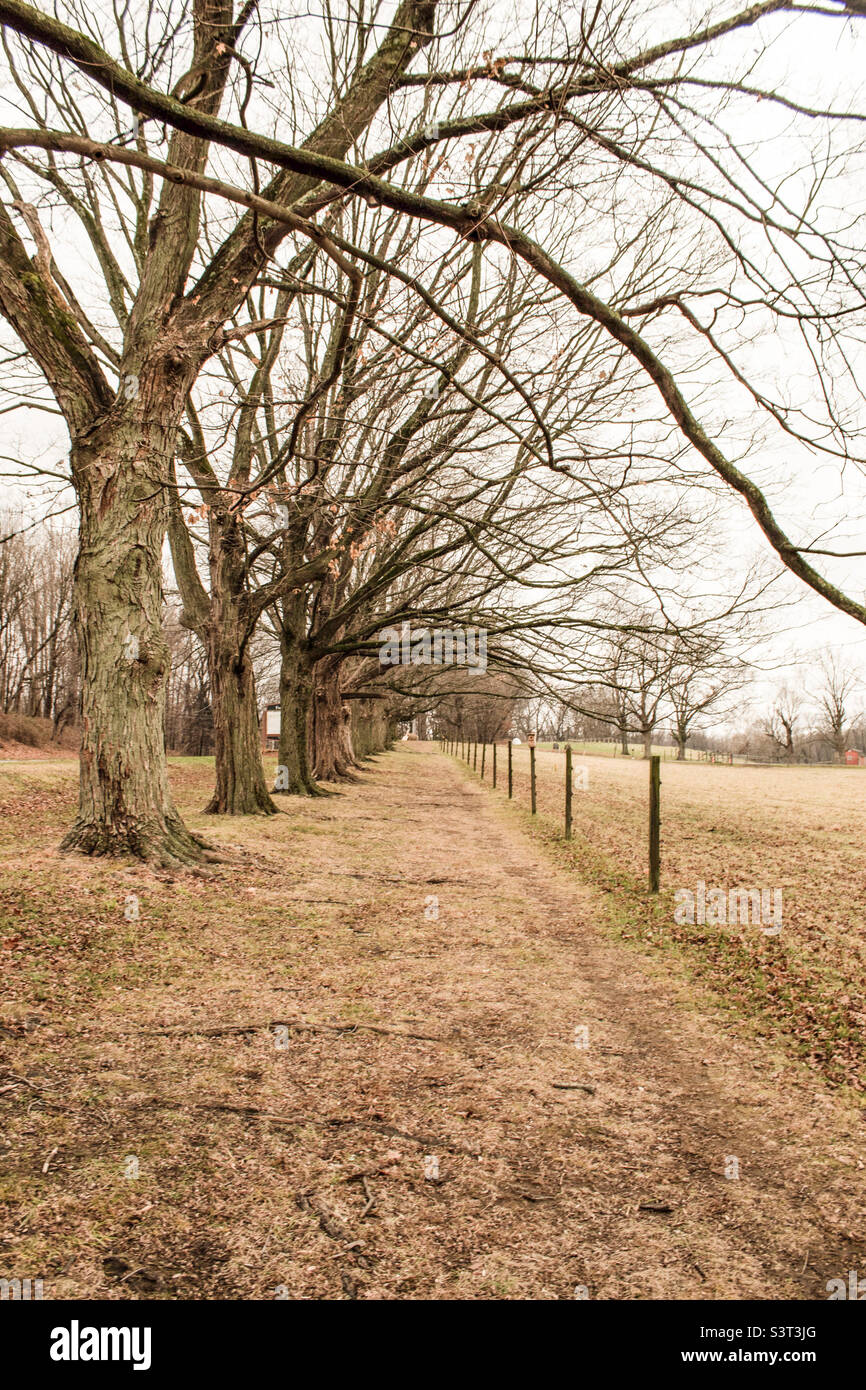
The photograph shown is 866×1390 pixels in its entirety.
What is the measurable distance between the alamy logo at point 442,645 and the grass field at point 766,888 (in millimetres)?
3429

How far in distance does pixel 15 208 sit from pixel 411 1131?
763 cm

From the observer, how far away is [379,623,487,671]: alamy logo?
13.5 meters

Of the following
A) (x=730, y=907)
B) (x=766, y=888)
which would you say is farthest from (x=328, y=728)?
(x=730, y=907)

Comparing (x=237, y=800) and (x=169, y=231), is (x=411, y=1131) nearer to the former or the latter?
(x=169, y=231)

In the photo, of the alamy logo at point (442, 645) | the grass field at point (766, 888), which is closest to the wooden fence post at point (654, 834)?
the grass field at point (766, 888)

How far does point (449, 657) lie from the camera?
1538 centimetres

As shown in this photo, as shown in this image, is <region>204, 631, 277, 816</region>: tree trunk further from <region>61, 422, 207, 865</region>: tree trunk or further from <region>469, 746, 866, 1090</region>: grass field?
<region>469, 746, 866, 1090</region>: grass field

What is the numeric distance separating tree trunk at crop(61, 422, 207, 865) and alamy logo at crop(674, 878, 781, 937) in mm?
5035

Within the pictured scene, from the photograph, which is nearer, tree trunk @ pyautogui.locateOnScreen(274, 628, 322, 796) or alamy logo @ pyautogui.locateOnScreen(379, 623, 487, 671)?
alamy logo @ pyautogui.locateOnScreen(379, 623, 487, 671)

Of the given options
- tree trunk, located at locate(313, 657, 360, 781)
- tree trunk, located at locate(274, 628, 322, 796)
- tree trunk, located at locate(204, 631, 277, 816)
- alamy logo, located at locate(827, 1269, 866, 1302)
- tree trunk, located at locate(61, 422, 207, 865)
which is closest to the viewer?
alamy logo, located at locate(827, 1269, 866, 1302)

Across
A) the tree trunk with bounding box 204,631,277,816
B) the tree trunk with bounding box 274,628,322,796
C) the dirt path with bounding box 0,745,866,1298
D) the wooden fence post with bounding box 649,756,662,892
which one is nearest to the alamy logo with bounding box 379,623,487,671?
the tree trunk with bounding box 274,628,322,796
